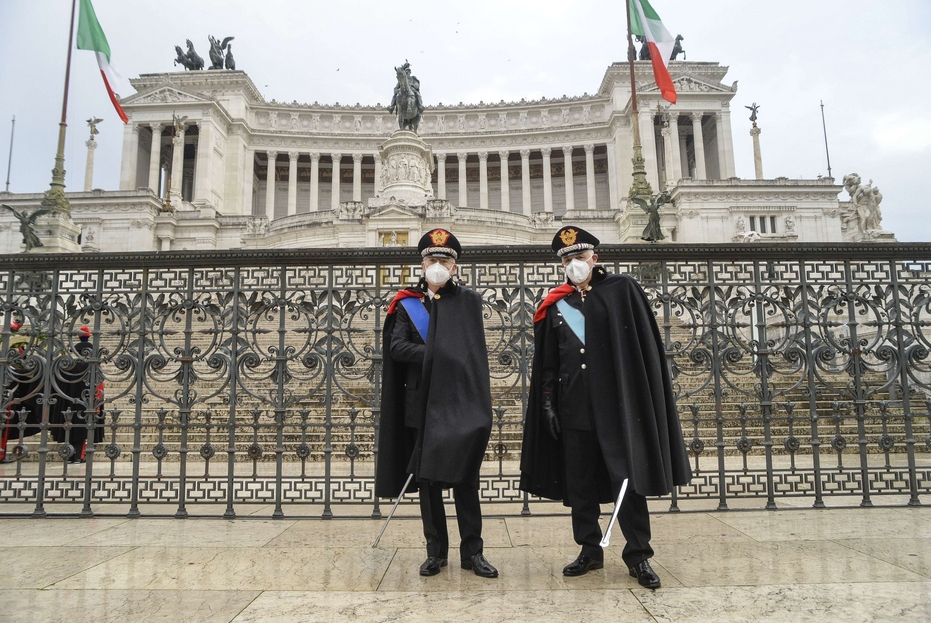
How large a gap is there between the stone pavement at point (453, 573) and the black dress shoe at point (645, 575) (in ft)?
0.24

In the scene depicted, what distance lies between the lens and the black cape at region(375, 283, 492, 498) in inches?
159

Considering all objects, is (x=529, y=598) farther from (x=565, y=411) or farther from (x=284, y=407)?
(x=284, y=407)

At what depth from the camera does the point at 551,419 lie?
436cm

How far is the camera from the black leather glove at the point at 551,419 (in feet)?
14.2

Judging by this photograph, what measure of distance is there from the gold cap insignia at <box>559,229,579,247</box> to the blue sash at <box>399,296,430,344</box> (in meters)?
1.16

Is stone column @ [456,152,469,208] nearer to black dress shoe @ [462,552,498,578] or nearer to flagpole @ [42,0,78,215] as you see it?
flagpole @ [42,0,78,215]

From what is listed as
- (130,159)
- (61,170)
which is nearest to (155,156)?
(130,159)

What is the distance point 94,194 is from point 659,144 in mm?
51201

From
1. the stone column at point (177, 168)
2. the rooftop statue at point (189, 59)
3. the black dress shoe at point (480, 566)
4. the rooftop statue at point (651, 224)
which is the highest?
the rooftop statue at point (189, 59)

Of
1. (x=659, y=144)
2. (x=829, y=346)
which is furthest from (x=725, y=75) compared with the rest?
(x=829, y=346)

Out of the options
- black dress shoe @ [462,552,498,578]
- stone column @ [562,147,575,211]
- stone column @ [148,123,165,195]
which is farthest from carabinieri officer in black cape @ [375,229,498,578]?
stone column @ [148,123,165,195]

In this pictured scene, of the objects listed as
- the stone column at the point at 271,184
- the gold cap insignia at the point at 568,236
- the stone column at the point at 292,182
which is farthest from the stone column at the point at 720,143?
the gold cap insignia at the point at 568,236

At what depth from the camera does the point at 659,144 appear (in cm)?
6253

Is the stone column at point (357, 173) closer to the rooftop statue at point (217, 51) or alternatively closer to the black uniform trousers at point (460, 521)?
the rooftop statue at point (217, 51)
